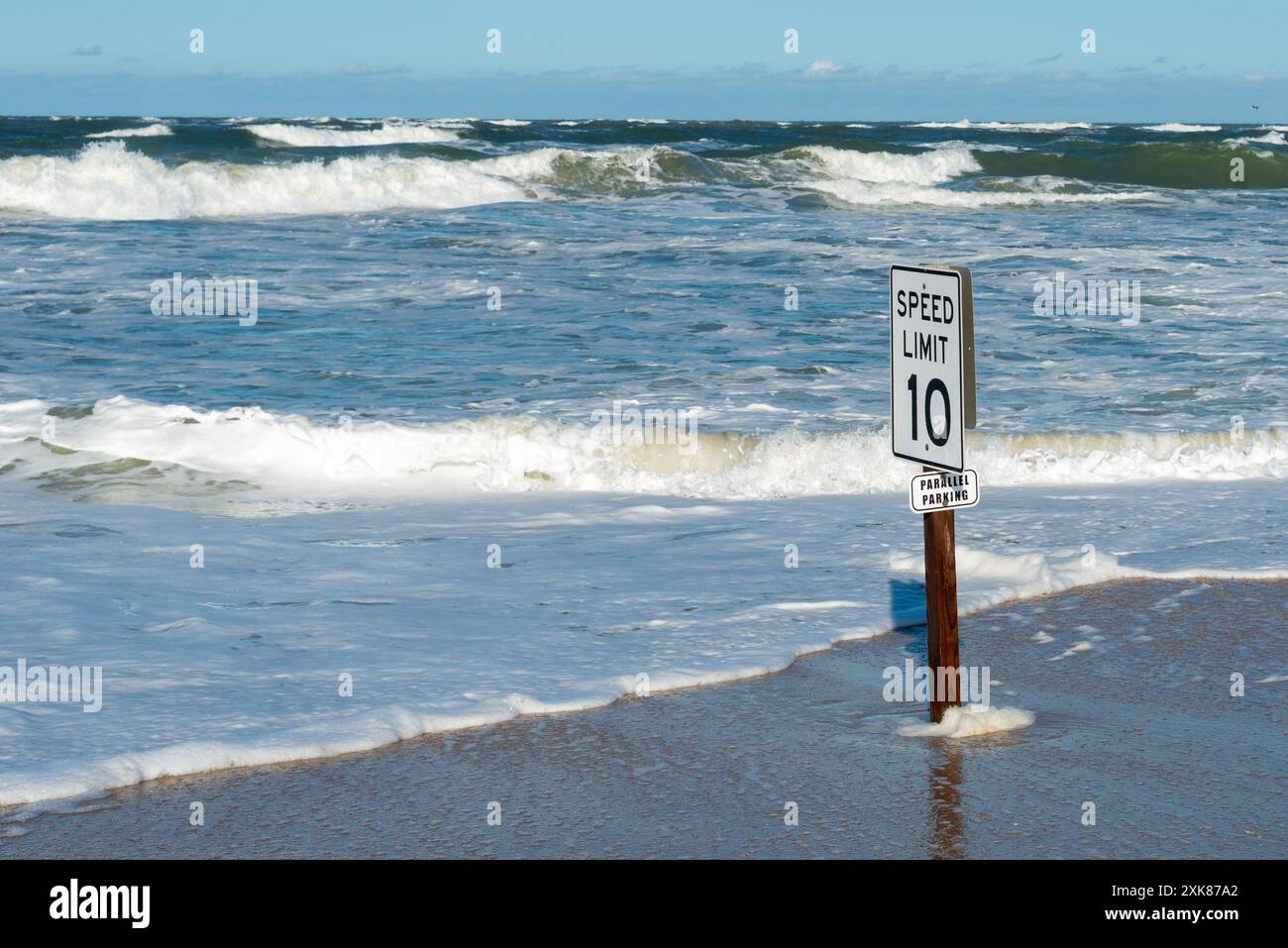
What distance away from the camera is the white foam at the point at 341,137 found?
52.0 metres

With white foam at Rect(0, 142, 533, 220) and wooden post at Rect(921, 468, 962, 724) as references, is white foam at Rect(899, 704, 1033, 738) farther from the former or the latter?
white foam at Rect(0, 142, 533, 220)

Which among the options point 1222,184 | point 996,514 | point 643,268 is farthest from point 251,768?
point 1222,184

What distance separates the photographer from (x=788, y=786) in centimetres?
Answer: 423

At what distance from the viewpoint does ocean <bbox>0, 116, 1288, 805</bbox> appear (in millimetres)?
5449

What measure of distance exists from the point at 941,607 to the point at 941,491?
46cm

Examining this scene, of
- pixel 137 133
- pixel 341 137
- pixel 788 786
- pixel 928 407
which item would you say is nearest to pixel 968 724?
pixel 788 786

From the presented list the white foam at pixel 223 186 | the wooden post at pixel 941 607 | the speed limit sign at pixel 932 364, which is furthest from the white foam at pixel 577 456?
the white foam at pixel 223 186

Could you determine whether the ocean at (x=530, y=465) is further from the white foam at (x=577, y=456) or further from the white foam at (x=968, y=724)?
the white foam at (x=968, y=724)

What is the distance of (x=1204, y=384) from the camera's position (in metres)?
11.7

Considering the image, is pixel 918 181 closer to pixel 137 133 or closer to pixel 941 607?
pixel 137 133

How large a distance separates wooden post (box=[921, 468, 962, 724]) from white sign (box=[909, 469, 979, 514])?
9 cm

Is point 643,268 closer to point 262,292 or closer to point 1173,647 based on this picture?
point 262,292

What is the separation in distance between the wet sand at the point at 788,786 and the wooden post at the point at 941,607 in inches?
7.0

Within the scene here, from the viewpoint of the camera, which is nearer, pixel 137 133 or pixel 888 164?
pixel 888 164
